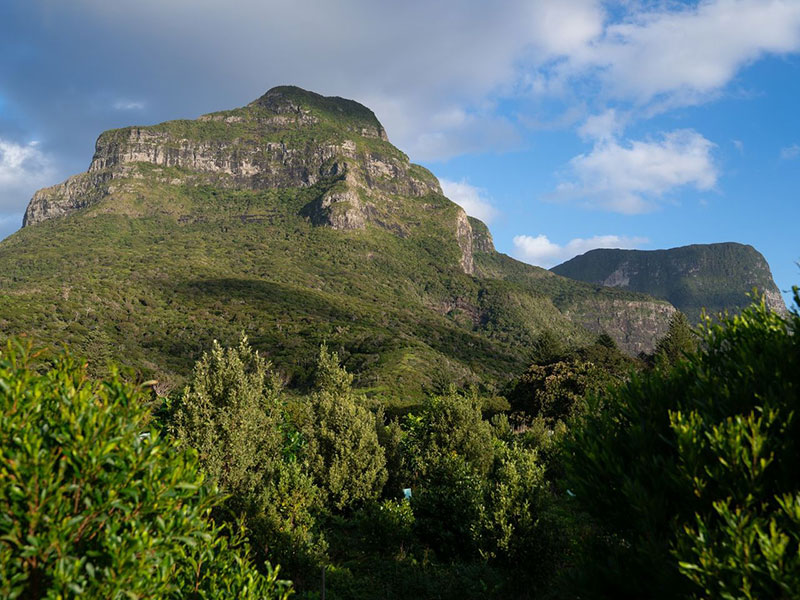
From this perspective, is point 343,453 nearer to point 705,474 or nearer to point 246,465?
point 246,465

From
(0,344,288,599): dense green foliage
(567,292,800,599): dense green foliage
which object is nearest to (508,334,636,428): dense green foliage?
(567,292,800,599): dense green foliage

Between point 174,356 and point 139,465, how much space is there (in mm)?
109465

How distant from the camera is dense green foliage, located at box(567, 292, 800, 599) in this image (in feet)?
21.1

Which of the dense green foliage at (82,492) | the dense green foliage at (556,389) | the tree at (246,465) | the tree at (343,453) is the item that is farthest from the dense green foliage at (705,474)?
the dense green foliage at (556,389)

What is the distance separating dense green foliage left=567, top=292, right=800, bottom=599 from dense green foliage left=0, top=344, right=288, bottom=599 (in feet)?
23.5

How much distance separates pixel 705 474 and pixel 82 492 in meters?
9.40

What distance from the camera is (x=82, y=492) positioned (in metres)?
5.70

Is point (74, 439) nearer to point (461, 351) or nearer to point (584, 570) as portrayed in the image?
point (584, 570)

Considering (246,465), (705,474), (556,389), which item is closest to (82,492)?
(705,474)

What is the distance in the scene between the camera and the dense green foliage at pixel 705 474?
253 inches

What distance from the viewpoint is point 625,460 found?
9.57 meters

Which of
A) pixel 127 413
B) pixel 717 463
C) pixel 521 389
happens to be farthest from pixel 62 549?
pixel 521 389

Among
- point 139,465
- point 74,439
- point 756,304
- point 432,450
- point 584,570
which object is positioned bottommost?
point 432,450

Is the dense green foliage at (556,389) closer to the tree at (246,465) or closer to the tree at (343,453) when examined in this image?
the tree at (343,453)
